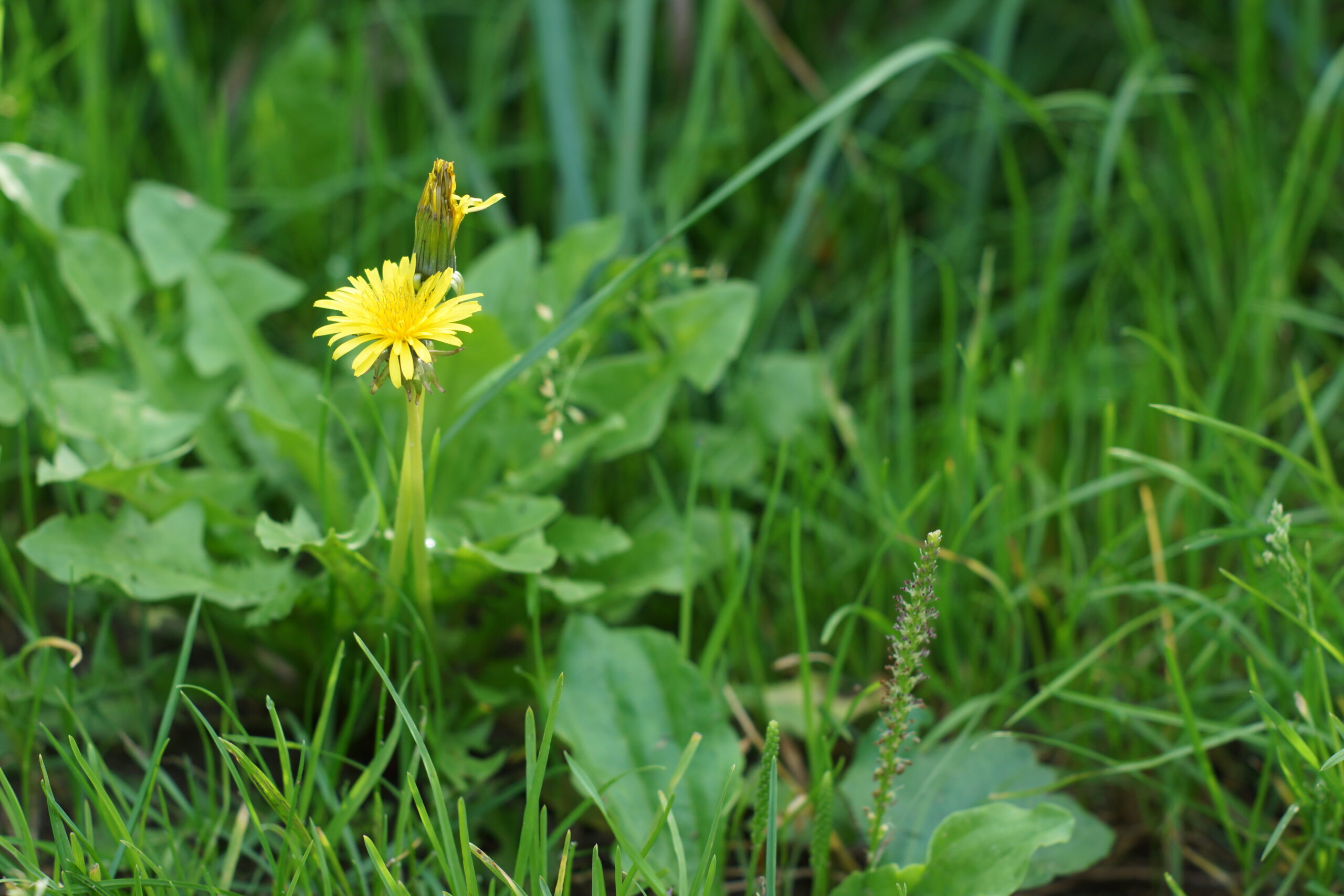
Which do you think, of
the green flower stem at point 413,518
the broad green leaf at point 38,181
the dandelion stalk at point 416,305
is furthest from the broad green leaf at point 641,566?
the broad green leaf at point 38,181

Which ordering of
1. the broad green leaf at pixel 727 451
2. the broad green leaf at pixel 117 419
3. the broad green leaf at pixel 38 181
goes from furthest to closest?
the broad green leaf at pixel 727 451
the broad green leaf at pixel 38 181
the broad green leaf at pixel 117 419

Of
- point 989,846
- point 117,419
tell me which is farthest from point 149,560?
point 989,846

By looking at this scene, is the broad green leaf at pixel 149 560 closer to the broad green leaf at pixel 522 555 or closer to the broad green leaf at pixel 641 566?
the broad green leaf at pixel 522 555

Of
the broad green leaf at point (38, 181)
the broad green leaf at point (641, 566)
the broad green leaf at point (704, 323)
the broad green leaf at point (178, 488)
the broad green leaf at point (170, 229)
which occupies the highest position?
the broad green leaf at point (38, 181)

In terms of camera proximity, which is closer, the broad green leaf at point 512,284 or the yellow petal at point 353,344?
the yellow petal at point 353,344

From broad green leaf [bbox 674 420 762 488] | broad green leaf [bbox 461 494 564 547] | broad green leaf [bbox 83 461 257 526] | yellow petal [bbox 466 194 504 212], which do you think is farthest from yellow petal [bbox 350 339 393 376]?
broad green leaf [bbox 674 420 762 488]

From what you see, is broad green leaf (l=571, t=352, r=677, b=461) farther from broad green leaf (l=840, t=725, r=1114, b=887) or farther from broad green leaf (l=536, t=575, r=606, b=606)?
broad green leaf (l=840, t=725, r=1114, b=887)
